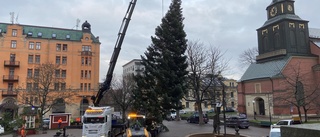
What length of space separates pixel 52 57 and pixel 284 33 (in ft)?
164

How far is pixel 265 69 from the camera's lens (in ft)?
173

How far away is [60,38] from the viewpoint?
2201 inches

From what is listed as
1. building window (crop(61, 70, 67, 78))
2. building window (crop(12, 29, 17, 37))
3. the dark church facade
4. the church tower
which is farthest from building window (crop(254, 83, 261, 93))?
building window (crop(12, 29, 17, 37))

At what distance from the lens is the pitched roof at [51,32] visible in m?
54.5

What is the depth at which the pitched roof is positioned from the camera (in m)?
54.5

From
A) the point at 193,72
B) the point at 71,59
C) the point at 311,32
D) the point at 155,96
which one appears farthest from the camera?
the point at 311,32

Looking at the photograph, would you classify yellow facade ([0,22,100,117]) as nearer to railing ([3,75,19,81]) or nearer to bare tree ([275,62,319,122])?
railing ([3,75,19,81])

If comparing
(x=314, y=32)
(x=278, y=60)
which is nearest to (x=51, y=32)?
(x=278, y=60)

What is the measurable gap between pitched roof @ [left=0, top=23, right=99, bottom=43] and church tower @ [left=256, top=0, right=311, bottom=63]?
3949 cm

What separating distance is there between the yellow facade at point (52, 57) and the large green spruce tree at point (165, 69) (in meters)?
27.3

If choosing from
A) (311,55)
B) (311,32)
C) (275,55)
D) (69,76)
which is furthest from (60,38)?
(311,32)

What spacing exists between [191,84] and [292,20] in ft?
97.3

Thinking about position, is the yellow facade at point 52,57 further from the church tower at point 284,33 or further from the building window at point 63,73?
the church tower at point 284,33

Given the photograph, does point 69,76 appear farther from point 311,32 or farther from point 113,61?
point 311,32
